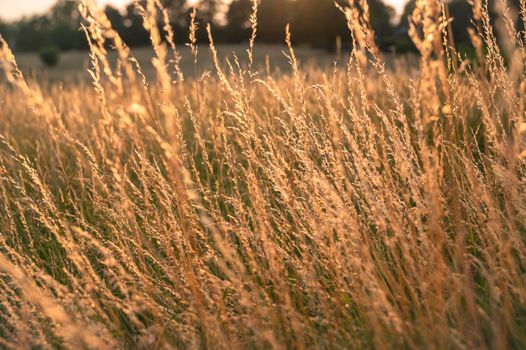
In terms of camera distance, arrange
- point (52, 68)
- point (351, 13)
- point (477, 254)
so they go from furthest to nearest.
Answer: point (52, 68), point (477, 254), point (351, 13)

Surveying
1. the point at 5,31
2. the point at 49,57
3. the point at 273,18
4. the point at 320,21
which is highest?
the point at 5,31

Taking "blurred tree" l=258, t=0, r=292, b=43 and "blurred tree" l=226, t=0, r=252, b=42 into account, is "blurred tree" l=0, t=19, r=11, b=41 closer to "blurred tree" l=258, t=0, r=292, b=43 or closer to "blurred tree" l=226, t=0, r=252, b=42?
"blurred tree" l=226, t=0, r=252, b=42

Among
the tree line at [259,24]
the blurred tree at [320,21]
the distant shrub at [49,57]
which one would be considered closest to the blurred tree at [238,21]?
the tree line at [259,24]

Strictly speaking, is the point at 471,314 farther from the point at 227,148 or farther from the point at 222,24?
the point at 222,24

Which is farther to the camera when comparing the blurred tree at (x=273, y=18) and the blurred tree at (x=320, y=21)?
the blurred tree at (x=273, y=18)

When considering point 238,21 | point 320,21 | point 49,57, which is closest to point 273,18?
point 320,21

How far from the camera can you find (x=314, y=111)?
16.3 feet

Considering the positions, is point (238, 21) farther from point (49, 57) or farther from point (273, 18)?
point (49, 57)

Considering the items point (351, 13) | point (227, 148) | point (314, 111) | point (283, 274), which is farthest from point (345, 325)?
point (314, 111)

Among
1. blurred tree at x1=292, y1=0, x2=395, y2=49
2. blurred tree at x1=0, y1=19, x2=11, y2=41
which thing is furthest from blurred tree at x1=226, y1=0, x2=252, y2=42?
blurred tree at x1=0, y1=19, x2=11, y2=41

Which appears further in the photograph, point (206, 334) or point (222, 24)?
point (222, 24)

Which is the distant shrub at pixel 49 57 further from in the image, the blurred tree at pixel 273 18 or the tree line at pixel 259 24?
the blurred tree at pixel 273 18

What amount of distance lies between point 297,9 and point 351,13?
41.5m

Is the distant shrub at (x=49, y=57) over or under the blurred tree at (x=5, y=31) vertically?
under
